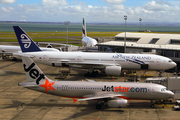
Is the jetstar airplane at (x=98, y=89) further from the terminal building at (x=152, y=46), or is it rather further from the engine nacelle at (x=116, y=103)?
the terminal building at (x=152, y=46)

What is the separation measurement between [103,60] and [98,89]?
17906 mm

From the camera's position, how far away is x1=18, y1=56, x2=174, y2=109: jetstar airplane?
2753cm

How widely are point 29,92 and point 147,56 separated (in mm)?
24886

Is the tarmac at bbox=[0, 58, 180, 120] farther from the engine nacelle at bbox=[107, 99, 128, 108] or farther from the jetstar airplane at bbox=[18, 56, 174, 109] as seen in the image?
the jetstar airplane at bbox=[18, 56, 174, 109]

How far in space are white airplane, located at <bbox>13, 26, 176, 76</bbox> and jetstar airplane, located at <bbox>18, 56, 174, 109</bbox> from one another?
1498cm

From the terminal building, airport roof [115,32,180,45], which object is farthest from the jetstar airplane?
airport roof [115,32,180,45]

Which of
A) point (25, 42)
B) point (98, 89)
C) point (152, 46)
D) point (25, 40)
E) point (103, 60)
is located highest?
point (25, 40)

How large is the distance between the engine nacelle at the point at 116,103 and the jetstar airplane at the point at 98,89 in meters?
0.28

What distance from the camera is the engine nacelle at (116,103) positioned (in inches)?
1042

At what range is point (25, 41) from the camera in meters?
47.6

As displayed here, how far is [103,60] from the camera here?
4534cm

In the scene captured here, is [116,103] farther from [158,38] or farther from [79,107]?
[158,38]

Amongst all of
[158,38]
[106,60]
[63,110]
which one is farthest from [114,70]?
[158,38]

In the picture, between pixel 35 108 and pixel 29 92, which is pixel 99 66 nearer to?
pixel 29 92
